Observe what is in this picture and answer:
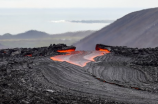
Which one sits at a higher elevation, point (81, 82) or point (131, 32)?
point (131, 32)

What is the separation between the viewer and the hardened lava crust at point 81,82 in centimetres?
992

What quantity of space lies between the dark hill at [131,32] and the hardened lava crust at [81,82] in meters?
35.0

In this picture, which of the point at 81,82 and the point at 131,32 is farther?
the point at 131,32

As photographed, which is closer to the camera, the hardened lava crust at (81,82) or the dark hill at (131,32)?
the hardened lava crust at (81,82)

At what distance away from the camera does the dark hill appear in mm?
52537

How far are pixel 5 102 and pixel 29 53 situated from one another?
13139mm

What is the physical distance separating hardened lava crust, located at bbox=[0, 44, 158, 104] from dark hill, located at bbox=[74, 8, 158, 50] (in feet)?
115

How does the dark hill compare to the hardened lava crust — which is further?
the dark hill

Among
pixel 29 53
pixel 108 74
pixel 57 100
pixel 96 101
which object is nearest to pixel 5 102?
pixel 57 100

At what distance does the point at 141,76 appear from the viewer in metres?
14.1

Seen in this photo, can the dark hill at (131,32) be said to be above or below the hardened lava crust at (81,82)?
above

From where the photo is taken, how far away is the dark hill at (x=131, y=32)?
172 feet

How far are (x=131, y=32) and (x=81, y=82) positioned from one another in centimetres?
5017

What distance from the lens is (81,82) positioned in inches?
497
